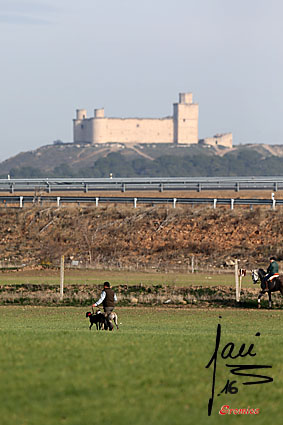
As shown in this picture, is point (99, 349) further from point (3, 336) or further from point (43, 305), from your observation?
point (43, 305)

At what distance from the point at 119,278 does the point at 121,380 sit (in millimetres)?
27329

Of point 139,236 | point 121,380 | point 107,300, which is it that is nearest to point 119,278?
point 139,236

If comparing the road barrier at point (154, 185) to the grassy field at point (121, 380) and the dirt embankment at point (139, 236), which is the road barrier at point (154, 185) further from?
the grassy field at point (121, 380)

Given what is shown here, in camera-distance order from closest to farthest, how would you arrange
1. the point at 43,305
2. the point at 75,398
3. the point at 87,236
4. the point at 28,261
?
the point at 75,398
the point at 43,305
the point at 28,261
the point at 87,236

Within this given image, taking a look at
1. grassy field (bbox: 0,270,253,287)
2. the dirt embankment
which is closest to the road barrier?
the dirt embankment

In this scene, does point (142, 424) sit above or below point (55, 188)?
below

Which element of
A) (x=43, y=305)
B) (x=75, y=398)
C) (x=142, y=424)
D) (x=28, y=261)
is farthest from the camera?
(x=28, y=261)

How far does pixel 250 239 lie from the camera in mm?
54000

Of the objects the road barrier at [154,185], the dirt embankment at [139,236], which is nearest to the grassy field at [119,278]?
the dirt embankment at [139,236]

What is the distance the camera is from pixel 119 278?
132 ft

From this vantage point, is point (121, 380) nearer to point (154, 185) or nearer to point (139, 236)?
point (139, 236)

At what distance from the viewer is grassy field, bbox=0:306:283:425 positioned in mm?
11609

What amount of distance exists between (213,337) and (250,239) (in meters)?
37.0

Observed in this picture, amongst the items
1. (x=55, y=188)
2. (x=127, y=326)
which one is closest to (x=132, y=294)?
(x=127, y=326)
